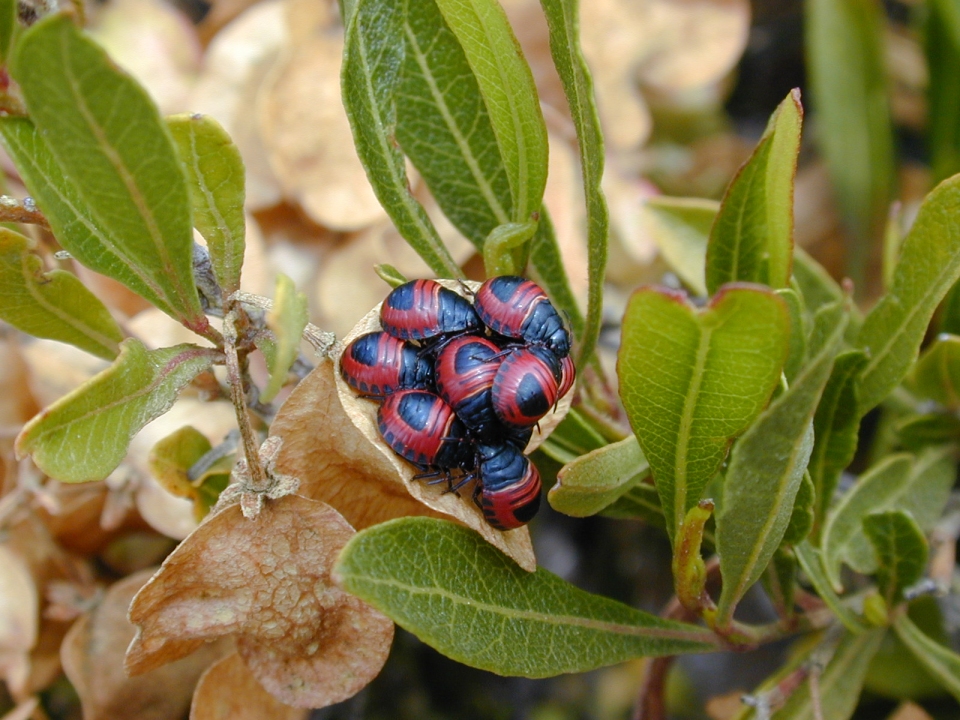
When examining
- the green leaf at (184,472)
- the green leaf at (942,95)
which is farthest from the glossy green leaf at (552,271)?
the green leaf at (942,95)

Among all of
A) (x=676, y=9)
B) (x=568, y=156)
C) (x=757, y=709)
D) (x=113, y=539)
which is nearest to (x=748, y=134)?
(x=676, y=9)

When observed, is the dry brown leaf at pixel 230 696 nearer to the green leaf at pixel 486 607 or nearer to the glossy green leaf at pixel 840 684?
the green leaf at pixel 486 607

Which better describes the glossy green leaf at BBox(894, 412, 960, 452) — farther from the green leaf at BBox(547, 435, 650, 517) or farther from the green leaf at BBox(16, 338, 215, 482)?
the green leaf at BBox(16, 338, 215, 482)

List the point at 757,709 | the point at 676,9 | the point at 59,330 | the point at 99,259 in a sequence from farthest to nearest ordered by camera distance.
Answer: the point at 676,9 < the point at 757,709 < the point at 59,330 < the point at 99,259

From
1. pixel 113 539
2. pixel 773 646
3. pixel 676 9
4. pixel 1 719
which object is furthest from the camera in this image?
pixel 676 9

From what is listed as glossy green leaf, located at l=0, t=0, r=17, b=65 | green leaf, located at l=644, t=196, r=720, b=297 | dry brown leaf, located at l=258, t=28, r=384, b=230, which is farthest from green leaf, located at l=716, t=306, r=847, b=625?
dry brown leaf, located at l=258, t=28, r=384, b=230

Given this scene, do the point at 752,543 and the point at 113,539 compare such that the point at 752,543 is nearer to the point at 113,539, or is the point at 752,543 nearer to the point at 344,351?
the point at 344,351
